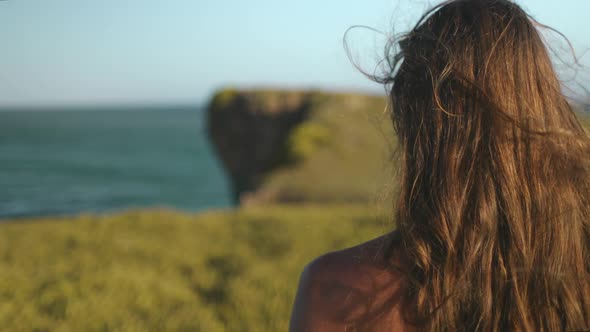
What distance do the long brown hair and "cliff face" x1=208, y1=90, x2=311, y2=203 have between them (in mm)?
21251

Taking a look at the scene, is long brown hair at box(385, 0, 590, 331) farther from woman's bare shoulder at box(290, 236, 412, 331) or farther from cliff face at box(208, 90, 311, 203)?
cliff face at box(208, 90, 311, 203)

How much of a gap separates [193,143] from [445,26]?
6993 cm

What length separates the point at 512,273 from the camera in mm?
1338

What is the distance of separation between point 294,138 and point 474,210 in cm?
1946

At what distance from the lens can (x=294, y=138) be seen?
20750mm

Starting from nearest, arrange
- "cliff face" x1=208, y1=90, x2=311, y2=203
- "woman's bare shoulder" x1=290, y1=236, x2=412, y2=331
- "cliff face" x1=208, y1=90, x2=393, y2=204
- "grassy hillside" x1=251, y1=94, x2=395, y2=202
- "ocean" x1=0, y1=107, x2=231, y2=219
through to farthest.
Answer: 1. "woman's bare shoulder" x1=290, y1=236, x2=412, y2=331
2. "ocean" x1=0, y1=107, x2=231, y2=219
3. "grassy hillside" x1=251, y1=94, x2=395, y2=202
4. "cliff face" x1=208, y1=90, x2=393, y2=204
5. "cliff face" x1=208, y1=90, x2=311, y2=203

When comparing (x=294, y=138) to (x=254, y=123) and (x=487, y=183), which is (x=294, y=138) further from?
(x=487, y=183)

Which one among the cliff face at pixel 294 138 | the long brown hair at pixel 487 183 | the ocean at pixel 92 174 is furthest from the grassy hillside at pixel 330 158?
the long brown hair at pixel 487 183

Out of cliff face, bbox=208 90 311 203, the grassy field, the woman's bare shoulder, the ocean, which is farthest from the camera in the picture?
cliff face, bbox=208 90 311 203

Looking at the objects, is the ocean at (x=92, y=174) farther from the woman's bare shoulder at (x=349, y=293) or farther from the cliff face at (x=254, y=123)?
the cliff face at (x=254, y=123)

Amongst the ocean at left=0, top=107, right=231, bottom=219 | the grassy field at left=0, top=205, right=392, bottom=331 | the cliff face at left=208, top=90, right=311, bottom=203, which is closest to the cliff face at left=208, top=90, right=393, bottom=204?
the cliff face at left=208, top=90, right=311, bottom=203

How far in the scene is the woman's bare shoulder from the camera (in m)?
1.28

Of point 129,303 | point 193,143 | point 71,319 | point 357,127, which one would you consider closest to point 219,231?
point 129,303

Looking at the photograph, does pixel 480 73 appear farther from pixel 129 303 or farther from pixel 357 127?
pixel 357 127
